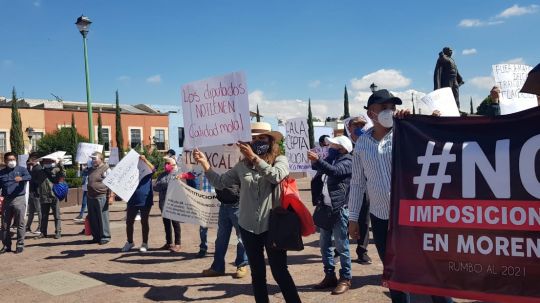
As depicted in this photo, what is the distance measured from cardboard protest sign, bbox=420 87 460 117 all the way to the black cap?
91.0 inches

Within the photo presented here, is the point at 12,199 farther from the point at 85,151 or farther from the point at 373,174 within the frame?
the point at 373,174

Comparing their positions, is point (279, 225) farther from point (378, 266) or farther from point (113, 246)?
point (113, 246)

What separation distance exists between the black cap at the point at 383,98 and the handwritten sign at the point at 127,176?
5.31m

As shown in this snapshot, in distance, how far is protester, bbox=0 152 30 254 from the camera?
8.45m

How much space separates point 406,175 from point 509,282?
3.04ft

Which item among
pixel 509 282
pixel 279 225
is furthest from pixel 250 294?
pixel 509 282

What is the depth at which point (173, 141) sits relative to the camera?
52844 mm

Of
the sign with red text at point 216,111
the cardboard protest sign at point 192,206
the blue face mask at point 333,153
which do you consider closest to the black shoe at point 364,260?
the blue face mask at point 333,153

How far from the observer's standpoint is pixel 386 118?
356cm

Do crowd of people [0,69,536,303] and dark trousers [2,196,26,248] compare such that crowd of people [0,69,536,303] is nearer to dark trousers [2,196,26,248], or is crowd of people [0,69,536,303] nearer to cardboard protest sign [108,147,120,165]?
dark trousers [2,196,26,248]

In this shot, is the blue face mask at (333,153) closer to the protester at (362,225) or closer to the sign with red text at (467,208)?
the protester at (362,225)

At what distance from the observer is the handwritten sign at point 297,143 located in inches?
→ 353

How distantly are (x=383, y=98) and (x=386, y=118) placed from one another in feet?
0.53

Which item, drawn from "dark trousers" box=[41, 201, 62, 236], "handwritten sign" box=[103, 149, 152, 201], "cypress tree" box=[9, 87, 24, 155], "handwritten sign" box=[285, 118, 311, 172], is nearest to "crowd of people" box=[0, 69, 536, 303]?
"handwritten sign" box=[103, 149, 152, 201]
